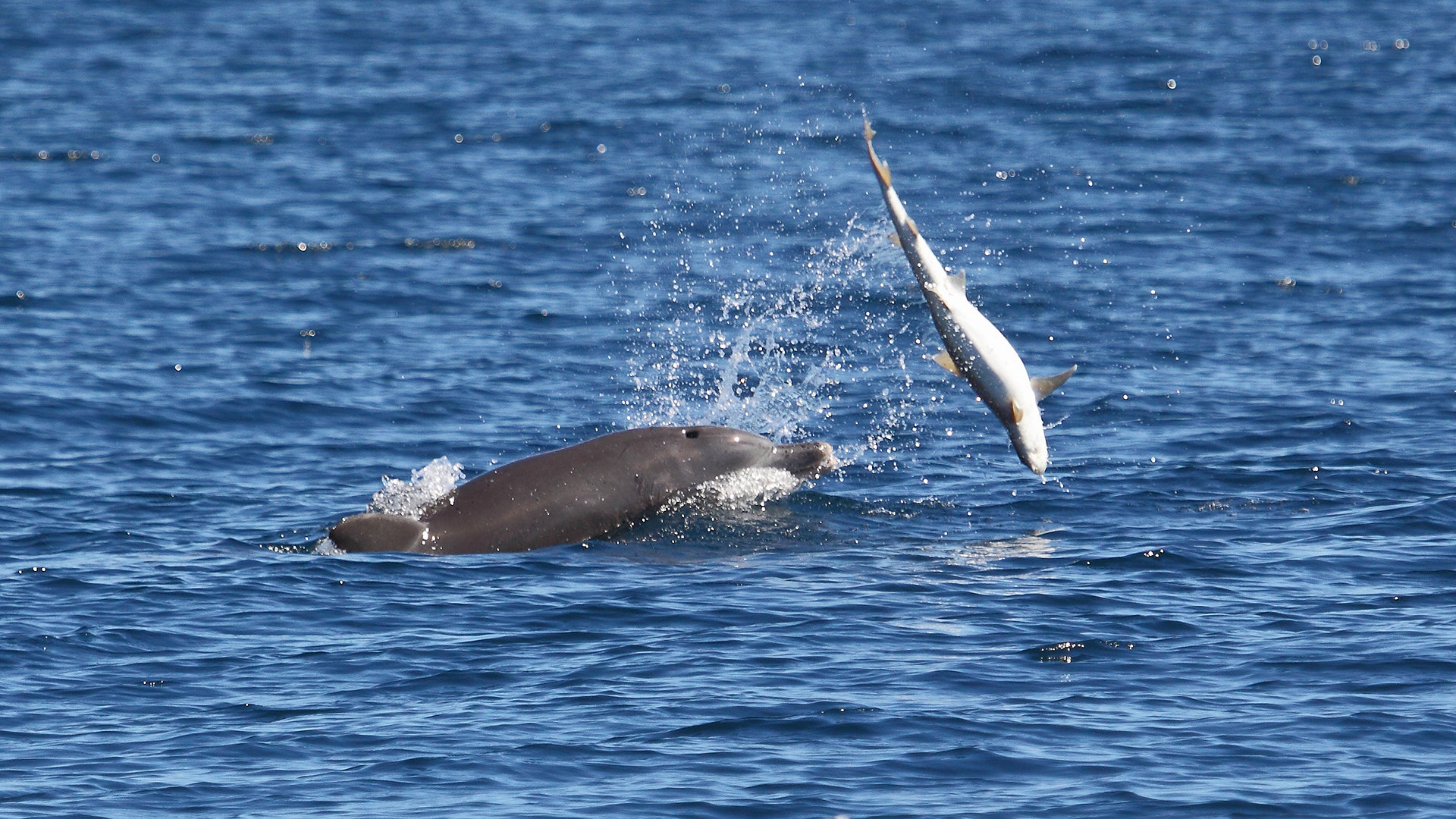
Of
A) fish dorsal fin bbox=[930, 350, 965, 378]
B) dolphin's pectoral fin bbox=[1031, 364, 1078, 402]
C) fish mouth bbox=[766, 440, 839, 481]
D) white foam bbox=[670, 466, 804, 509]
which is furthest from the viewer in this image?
fish mouth bbox=[766, 440, 839, 481]

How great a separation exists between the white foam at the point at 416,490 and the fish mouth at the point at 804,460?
9.51ft

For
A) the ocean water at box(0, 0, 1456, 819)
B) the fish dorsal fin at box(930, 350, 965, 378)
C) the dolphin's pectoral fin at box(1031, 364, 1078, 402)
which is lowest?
the ocean water at box(0, 0, 1456, 819)

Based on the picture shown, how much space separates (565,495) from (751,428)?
15.3 ft

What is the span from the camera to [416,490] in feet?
60.6

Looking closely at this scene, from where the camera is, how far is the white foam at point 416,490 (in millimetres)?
18203

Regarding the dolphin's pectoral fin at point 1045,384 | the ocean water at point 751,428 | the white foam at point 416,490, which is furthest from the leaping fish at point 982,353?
the white foam at point 416,490

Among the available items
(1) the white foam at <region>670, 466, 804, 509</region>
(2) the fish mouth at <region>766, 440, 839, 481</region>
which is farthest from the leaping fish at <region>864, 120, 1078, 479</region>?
(2) the fish mouth at <region>766, 440, 839, 481</region>

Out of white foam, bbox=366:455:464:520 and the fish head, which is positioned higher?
the fish head

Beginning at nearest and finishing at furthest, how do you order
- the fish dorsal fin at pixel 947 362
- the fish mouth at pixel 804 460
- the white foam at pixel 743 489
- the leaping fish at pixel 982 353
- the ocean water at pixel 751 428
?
the ocean water at pixel 751 428
the leaping fish at pixel 982 353
the fish dorsal fin at pixel 947 362
the white foam at pixel 743 489
the fish mouth at pixel 804 460

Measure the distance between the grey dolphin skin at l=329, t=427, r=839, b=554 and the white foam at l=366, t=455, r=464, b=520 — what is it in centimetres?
72

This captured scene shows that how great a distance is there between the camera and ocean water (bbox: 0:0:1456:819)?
12.5m

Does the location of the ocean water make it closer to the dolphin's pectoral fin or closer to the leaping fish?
the leaping fish

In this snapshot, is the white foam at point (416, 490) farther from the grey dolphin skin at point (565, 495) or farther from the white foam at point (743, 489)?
the white foam at point (743, 489)

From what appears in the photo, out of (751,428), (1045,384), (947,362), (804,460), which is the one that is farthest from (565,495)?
(751,428)
